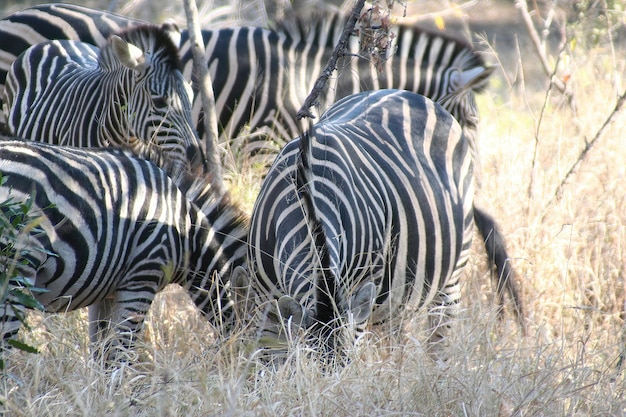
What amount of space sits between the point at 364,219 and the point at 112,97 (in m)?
2.32

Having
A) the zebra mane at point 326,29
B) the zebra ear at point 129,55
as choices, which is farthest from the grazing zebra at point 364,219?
the zebra mane at point 326,29

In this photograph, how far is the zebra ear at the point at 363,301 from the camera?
3.19 metres

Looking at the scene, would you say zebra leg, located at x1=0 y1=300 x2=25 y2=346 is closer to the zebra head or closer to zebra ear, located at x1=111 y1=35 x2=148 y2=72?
the zebra head

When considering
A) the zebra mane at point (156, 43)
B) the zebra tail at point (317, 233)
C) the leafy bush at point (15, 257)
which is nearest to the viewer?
the leafy bush at point (15, 257)

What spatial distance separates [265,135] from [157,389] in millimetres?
3582

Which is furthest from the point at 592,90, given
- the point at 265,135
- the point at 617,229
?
the point at 265,135

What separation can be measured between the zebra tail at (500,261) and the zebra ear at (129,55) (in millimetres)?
2348

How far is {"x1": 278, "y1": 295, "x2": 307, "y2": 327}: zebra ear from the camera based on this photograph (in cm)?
306

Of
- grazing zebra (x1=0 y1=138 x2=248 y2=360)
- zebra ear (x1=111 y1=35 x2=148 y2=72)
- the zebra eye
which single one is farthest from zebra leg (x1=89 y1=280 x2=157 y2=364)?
zebra ear (x1=111 y1=35 x2=148 y2=72)

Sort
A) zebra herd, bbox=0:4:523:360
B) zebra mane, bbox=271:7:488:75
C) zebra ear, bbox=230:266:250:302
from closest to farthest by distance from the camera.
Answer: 1. zebra herd, bbox=0:4:523:360
2. zebra ear, bbox=230:266:250:302
3. zebra mane, bbox=271:7:488:75

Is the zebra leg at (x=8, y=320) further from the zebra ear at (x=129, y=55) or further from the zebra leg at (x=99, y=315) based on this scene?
the zebra ear at (x=129, y=55)

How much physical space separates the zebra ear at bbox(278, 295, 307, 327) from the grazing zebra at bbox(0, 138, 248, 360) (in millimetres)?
732

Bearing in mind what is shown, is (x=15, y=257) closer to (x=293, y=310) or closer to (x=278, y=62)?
(x=293, y=310)

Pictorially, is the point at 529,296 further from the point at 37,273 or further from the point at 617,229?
the point at 37,273
